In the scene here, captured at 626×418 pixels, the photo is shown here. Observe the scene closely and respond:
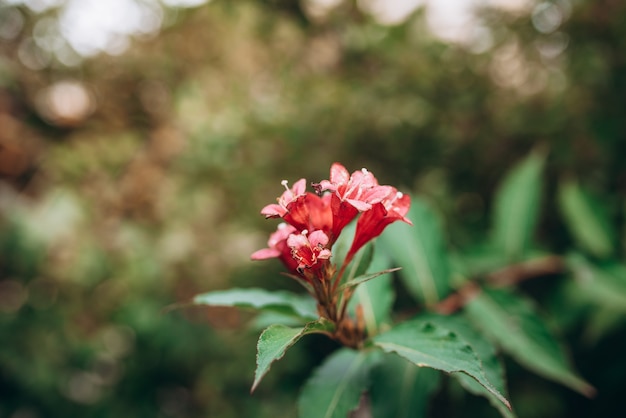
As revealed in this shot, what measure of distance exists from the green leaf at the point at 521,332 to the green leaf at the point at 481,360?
18 cm

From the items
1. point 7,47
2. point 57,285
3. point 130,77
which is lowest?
point 57,285

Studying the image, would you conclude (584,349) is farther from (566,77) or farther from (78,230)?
(78,230)

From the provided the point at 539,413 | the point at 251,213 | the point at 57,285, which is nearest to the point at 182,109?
the point at 251,213

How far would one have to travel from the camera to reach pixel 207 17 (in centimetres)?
210

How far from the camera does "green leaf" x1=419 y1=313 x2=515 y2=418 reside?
2.32 feet

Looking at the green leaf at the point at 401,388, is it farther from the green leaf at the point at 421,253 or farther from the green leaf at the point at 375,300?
the green leaf at the point at 421,253

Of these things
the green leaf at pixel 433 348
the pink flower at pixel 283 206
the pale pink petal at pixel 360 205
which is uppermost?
the pink flower at pixel 283 206

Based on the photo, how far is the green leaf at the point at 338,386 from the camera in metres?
0.71

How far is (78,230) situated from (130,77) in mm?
794

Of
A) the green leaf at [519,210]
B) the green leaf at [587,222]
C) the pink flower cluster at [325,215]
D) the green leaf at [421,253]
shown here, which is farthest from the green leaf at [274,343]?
the green leaf at [587,222]

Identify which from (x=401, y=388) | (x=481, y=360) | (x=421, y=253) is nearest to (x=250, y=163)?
(x=421, y=253)

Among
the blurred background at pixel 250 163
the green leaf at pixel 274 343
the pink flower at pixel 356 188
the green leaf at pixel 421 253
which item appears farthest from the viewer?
the blurred background at pixel 250 163

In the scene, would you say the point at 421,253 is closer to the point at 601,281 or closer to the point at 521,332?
the point at 521,332

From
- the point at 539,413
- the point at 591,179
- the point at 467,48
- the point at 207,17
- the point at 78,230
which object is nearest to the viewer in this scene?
the point at 539,413
